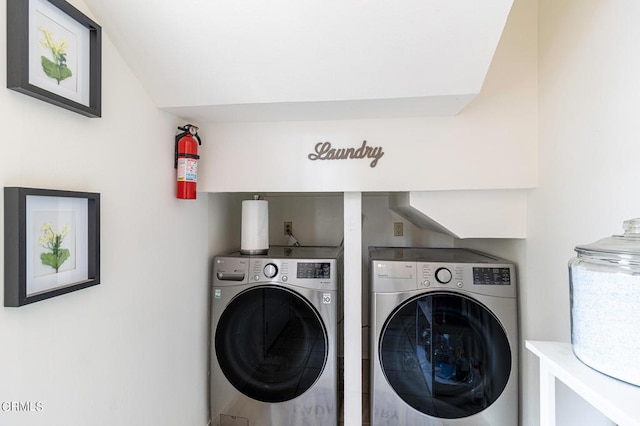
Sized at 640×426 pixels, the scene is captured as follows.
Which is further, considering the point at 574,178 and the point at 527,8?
the point at 527,8

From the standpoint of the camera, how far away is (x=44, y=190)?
727 mm

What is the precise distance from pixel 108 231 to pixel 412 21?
1143 millimetres

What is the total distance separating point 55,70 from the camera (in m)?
0.77

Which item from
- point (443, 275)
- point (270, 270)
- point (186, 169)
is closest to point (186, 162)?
point (186, 169)

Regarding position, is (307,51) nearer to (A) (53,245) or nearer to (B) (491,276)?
(A) (53,245)

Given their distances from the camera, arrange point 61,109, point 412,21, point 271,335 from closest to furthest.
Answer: point 61,109 → point 412,21 → point 271,335

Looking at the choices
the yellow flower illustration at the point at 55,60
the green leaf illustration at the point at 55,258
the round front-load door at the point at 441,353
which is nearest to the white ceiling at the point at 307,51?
the yellow flower illustration at the point at 55,60

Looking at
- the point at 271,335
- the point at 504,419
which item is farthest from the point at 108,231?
the point at 504,419

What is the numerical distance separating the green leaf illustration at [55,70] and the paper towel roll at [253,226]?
37.5 inches

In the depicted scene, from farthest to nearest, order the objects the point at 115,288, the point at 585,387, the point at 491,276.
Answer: the point at 491,276 → the point at 115,288 → the point at 585,387

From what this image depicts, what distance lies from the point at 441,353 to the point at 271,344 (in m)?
0.83

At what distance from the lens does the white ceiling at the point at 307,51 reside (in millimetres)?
910

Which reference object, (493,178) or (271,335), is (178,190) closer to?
(271,335)

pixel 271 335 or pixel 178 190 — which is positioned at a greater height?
pixel 178 190
